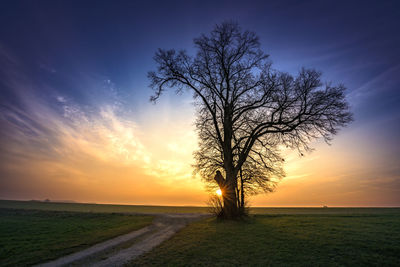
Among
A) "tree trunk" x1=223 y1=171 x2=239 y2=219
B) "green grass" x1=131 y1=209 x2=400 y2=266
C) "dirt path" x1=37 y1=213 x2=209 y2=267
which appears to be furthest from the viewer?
"tree trunk" x1=223 y1=171 x2=239 y2=219

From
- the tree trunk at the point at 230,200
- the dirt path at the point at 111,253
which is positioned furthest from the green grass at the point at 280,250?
the tree trunk at the point at 230,200

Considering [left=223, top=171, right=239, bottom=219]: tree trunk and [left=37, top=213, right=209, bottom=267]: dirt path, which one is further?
[left=223, top=171, right=239, bottom=219]: tree trunk

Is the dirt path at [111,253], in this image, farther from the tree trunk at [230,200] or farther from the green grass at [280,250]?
the tree trunk at [230,200]

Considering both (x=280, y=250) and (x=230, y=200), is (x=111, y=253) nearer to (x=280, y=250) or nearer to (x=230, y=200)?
(x=280, y=250)

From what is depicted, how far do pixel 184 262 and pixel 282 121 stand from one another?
51.0 feet

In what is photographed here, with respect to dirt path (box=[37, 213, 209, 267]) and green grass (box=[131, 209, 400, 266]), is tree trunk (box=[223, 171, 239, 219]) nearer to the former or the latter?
green grass (box=[131, 209, 400, 266])

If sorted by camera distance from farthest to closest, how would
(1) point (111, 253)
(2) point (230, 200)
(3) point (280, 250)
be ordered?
(2) point (230, 200)
(1) point (111, 253)
(3) point (280, 250)

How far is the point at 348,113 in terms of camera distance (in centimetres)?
1703

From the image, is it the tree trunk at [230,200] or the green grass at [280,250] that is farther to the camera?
the tree trunk at [230,200]

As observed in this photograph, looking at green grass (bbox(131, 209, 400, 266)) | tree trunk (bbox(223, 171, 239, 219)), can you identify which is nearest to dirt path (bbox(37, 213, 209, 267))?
green grass (bbox(131, 209, 400, 266))

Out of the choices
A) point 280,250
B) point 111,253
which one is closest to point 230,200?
point 280,250

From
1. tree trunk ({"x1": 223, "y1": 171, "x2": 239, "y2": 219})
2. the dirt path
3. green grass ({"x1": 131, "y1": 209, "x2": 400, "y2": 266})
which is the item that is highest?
tree trunk ({"x1": 223, "y1": 171, "x2": 239, "y2": 219})

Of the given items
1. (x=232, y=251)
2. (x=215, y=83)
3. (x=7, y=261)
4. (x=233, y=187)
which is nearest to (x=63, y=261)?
(x=7, y=261)

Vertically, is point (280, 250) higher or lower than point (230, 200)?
lower
